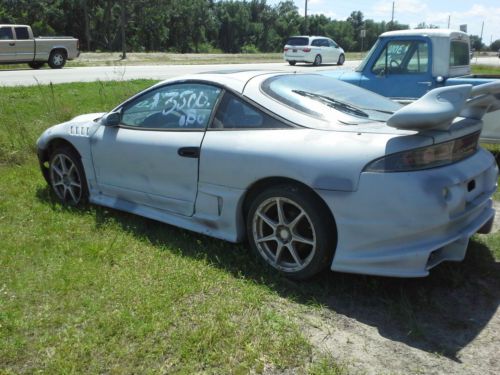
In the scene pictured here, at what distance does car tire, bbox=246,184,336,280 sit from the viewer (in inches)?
133

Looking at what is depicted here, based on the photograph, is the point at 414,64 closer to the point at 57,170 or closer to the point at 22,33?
the point at 57,170

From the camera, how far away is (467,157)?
3.54 metres

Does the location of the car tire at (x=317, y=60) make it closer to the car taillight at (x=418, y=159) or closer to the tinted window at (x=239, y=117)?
the tinted window at (x=239, y=117)

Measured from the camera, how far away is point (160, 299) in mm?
3355

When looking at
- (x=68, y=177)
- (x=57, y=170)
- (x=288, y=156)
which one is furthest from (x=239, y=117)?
(x=57, y=170)

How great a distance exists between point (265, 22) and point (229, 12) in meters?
7.72

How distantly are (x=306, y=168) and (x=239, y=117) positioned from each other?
0.81 meters

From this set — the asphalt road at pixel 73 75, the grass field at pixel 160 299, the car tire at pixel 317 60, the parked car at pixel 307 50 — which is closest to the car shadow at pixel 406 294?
the grass field at pixel 160 299

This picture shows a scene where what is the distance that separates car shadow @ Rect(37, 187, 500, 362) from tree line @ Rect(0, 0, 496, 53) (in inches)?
1367

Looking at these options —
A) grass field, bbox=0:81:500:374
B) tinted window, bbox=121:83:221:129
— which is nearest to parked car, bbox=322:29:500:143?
grass field, bbox=0:81:500:374

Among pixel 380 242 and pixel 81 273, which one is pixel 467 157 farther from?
pixel 81 273

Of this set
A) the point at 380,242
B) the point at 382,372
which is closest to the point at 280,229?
the point at 380,242

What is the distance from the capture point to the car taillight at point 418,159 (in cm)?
311

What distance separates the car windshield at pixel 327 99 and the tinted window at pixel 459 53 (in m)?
3.76
